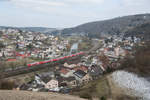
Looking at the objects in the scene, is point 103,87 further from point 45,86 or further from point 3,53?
point 3,53

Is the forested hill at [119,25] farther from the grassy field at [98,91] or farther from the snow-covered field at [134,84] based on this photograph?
the grassy field at [98,91]

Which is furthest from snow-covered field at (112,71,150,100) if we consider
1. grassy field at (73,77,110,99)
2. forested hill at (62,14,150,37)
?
forested hill at (62,14,150,37)

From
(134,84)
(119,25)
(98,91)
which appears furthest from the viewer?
(119,25)

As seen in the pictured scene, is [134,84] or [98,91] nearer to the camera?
[98,91]

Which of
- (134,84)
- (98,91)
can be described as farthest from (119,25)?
(98,91)

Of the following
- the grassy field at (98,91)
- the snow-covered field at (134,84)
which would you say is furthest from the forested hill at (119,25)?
the grassy field at (98,91)

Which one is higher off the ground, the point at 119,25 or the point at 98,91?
the point at 119,25

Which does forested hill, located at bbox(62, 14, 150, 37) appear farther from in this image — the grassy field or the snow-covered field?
the grassy field

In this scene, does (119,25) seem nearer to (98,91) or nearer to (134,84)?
(134,84)
